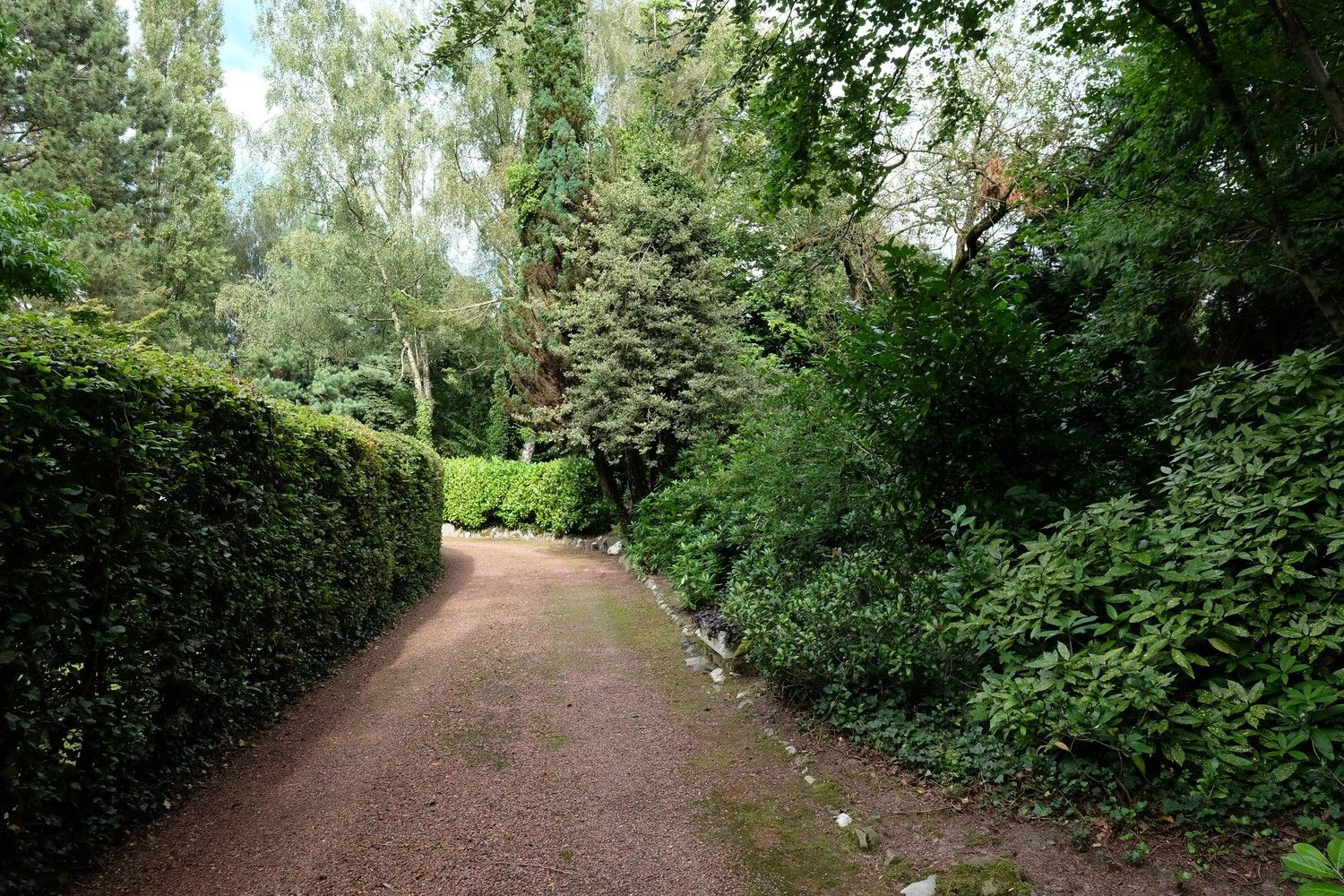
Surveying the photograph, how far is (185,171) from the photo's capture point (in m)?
19.3

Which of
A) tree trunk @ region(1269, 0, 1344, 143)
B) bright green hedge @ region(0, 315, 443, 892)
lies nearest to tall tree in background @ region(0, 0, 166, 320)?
bright green hedge @ region(0, 315, 443, 892)

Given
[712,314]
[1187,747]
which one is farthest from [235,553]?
[712,314]

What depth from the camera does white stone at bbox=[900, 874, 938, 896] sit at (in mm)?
2453

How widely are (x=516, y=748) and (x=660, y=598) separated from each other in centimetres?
436

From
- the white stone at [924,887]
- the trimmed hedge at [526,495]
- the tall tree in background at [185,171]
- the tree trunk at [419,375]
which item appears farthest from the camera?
the tree trunk at [419,375]

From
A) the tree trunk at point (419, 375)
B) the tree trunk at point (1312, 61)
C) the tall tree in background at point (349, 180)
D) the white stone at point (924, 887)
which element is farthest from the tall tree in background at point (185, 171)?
the tree trunk at point (1312, 61)

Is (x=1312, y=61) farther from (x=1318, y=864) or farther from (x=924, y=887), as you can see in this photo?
(x=924, y=887)

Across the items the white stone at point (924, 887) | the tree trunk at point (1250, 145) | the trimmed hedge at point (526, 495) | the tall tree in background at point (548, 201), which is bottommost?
the white stone at point (924, 887)

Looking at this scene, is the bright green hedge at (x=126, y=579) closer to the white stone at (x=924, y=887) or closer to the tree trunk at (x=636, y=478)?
the white stone at (x=924, y=887)

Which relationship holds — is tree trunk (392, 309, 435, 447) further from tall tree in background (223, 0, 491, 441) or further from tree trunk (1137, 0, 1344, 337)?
tree trunk (1137, 0, 1344, 337)

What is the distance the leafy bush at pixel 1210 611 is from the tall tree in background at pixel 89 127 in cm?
2012

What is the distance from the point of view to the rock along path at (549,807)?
2.67 m

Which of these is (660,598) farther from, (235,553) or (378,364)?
(378,364)

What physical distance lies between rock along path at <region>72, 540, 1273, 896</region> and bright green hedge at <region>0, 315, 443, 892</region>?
31 centimetres
